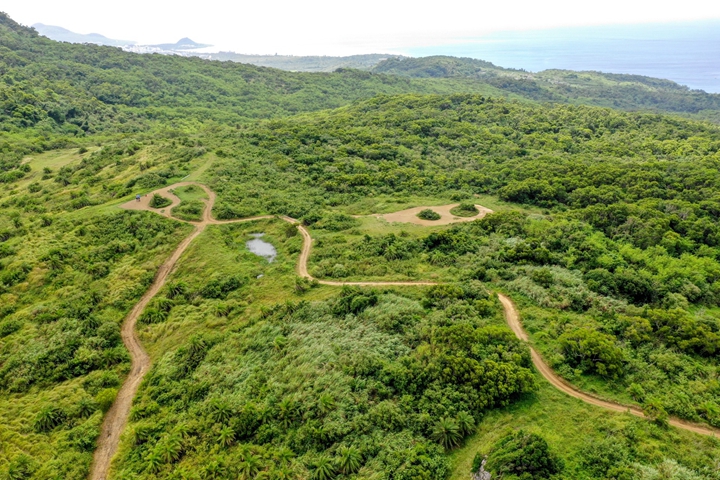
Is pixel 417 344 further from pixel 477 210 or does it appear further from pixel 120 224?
pixel 120 224

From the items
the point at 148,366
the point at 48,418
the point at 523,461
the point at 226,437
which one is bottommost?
the point at 148,366

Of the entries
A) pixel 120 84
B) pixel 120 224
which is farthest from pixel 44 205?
pixel 120 84

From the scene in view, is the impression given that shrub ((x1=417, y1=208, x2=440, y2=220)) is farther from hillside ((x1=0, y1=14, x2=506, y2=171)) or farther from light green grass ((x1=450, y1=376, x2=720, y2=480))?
hillside ((x1=0, y1=14, x2=506, y2=171))

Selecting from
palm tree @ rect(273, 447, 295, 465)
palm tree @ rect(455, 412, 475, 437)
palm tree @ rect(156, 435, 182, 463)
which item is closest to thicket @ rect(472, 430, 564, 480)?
palm tree @ rect(455, 412, 475, 437)

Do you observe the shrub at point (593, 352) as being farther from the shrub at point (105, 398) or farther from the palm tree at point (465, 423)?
the shrub at point (105, 398)

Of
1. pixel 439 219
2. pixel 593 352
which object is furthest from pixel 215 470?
pixel 439 219

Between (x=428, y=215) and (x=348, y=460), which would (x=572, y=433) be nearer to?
(x=348, y=460)

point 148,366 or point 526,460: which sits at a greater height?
point 526,460
